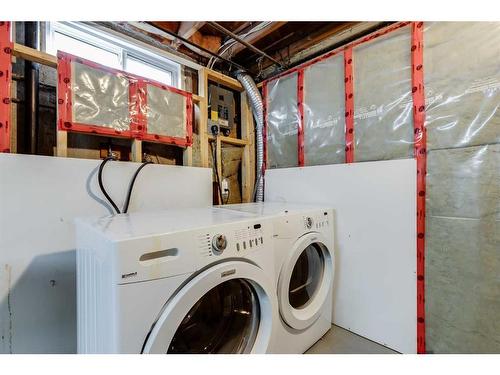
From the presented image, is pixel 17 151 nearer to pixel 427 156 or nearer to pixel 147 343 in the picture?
pixel 147 343

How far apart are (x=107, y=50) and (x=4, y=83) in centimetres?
85

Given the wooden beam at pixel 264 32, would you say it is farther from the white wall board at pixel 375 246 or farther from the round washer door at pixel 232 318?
the round washer door at pixel 232 318

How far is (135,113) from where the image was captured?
1529mm

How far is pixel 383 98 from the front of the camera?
1495 millimetres

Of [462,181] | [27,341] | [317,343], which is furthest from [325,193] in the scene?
[27,341]

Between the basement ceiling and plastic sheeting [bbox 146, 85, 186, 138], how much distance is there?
1.46 ft

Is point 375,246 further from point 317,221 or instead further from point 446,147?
point 446,147

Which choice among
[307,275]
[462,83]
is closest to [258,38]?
[462,83]

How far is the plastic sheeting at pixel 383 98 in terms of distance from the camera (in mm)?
1413

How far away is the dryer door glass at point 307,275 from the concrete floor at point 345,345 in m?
0.28

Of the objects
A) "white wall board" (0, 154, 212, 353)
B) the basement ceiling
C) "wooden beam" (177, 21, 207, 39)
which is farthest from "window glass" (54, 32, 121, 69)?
"white wall board" (0, 154, 212, 353)

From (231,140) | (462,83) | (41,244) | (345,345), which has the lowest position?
(345,345)

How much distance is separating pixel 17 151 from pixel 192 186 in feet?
3.32

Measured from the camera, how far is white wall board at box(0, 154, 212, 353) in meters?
1.08
